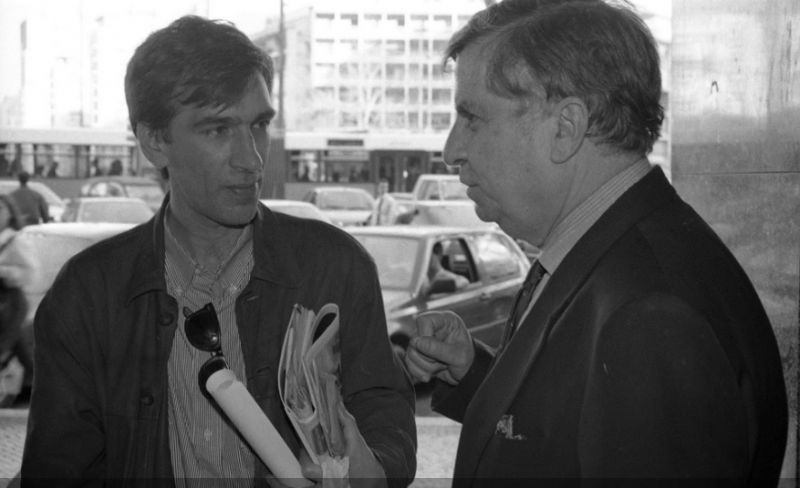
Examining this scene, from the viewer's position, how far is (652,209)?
1.69 metres

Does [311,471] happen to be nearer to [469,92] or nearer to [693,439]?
[693,439]

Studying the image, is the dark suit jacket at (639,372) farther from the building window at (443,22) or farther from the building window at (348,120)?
the building window at (443,22)

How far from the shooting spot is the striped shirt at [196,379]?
2.29 meters

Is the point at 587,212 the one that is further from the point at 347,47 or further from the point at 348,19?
the point at 348,19

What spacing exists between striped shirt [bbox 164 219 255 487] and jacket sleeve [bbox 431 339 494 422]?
0.42 m

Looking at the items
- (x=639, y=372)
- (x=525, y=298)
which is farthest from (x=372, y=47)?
(x=639, y=372)

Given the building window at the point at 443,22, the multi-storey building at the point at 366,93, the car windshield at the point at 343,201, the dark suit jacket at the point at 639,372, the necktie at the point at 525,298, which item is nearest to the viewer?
the dark suit jacket at the point at 639,372

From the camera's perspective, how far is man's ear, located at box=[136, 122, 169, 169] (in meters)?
2.57

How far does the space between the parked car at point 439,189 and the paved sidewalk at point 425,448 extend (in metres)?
15.0

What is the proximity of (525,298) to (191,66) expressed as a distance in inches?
36.7

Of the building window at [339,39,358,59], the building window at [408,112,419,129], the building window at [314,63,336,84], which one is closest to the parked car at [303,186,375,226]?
the building window at [314,63,336,84]

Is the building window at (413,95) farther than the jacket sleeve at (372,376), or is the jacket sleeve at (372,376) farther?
the building window at (413,95)

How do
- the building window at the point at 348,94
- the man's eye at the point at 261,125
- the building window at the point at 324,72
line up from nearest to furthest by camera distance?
the man's eye at the point at 261,125
the building window at the point at 324,72
the building window at the point at 348,94

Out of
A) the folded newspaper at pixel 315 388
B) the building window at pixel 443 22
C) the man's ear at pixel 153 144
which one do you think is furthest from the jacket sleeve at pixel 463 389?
the building window at pixel 443 22
